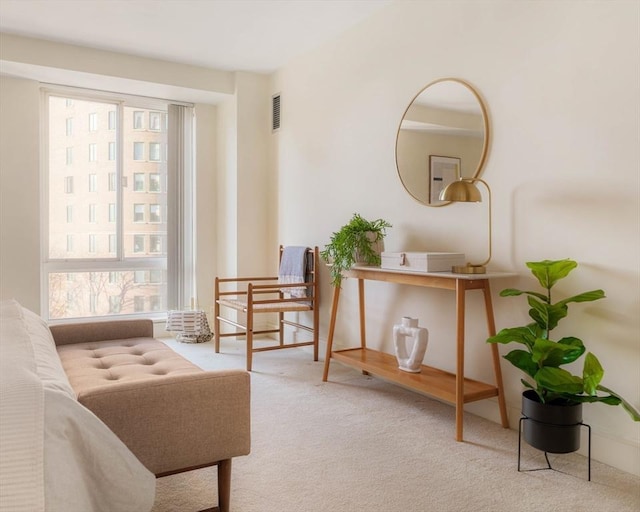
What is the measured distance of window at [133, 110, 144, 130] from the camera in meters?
4.96

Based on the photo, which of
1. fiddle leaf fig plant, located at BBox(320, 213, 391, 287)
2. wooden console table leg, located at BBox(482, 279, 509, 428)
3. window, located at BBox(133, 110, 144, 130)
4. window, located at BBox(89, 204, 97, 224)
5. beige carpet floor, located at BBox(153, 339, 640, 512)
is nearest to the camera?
beige carpet floor, located at BBox(153, 339, 640, 512)

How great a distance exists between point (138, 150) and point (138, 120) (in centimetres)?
29

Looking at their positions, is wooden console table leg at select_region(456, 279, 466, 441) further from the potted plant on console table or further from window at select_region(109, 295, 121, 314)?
window at select_region(109, 295, 121, 314)

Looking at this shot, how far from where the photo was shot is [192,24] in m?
3.72

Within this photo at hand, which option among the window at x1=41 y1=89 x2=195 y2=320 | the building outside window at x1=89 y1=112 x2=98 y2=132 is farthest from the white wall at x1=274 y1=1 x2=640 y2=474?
the building outside window at x1=89 y1=112 x2=98 y2=132

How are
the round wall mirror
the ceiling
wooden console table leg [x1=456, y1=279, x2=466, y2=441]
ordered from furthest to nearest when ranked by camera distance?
the ceiling, the round wall mirror, wooden console table leg [x1=456, y1=279, x2=466, y2=441]

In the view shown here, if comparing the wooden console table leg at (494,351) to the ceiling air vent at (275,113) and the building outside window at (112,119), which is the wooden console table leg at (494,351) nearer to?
the ceiling air vent at (275,113)

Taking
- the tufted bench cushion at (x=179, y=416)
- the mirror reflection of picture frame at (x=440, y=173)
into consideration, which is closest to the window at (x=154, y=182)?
the mirror reflection of picture frame at (x=440, y=173)

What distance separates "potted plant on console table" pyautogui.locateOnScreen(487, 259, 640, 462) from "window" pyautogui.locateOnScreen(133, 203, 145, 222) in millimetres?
3835

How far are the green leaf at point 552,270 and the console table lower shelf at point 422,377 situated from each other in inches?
26.1

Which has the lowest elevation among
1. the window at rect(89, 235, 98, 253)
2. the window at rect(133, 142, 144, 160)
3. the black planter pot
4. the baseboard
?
the baseboard

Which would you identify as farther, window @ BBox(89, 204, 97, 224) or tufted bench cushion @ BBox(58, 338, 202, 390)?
window @ BBox(89, 204, 97, 224)

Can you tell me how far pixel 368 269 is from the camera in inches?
119

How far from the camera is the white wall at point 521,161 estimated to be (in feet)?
6.93
